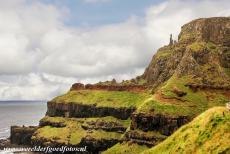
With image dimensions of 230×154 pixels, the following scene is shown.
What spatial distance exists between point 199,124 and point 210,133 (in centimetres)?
523

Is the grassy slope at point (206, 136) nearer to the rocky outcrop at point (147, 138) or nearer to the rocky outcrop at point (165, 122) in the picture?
the rocky outcrop at point (147, 138)

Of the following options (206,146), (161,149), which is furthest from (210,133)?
(161,149)

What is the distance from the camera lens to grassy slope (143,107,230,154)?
84812 millimetres

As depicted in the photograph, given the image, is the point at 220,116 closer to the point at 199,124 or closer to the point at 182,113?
the point at 199,124

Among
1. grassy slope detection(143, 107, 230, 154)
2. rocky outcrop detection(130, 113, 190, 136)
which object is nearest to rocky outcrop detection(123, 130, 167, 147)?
rocky outcrop detection(130, 113, 190, 136)

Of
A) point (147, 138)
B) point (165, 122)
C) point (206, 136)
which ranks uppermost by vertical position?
point (165, 122)

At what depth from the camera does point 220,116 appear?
9019 cm

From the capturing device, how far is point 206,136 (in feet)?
290

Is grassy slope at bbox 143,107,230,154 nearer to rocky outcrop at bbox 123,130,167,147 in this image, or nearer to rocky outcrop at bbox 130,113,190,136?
rocky outcrop at bbox 123,130,167,147

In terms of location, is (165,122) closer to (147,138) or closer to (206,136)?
(147,138)

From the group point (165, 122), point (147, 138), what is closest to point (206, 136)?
point (165, 122)

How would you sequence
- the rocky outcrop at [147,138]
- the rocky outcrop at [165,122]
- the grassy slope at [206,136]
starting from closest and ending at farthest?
the grassy slope at [206,136], the rocky outcrop at [147,138], the rocky outcrop at [165,122]

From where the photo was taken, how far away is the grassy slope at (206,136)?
84812 millimetres

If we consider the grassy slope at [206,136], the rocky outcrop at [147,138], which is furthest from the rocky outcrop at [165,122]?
the grassy slope at [206,136]
